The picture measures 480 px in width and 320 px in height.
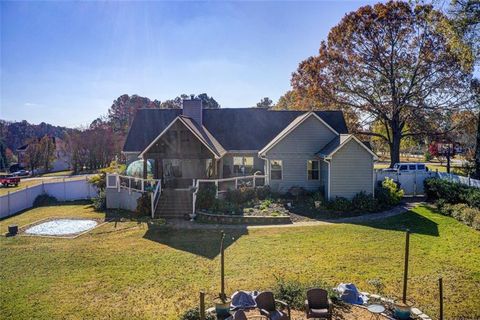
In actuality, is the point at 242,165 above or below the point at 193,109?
below

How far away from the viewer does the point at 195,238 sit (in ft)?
52.6

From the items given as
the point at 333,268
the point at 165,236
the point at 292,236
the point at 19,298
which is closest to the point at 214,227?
the point at 165,236

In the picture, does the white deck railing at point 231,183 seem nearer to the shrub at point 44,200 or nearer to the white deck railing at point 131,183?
the white deck railing at point 131,183

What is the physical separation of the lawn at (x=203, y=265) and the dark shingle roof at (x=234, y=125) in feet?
40.4

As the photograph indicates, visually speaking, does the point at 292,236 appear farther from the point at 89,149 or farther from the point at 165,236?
the point at 89,149

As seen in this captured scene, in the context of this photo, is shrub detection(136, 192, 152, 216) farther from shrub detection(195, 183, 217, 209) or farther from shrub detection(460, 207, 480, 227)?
shrub detection(460, 207, 480, 227)

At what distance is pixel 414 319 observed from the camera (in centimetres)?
830

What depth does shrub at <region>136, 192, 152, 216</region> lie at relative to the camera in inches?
821

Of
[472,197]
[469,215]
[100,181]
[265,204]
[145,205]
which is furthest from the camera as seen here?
[100,181]

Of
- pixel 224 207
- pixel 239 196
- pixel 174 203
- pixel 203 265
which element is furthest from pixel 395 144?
pixel 203 265

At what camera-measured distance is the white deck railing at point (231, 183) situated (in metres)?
21.1

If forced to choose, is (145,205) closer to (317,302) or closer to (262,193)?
(262,193)

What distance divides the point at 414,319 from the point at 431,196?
17733 mm

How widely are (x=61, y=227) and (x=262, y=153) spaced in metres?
13.5
